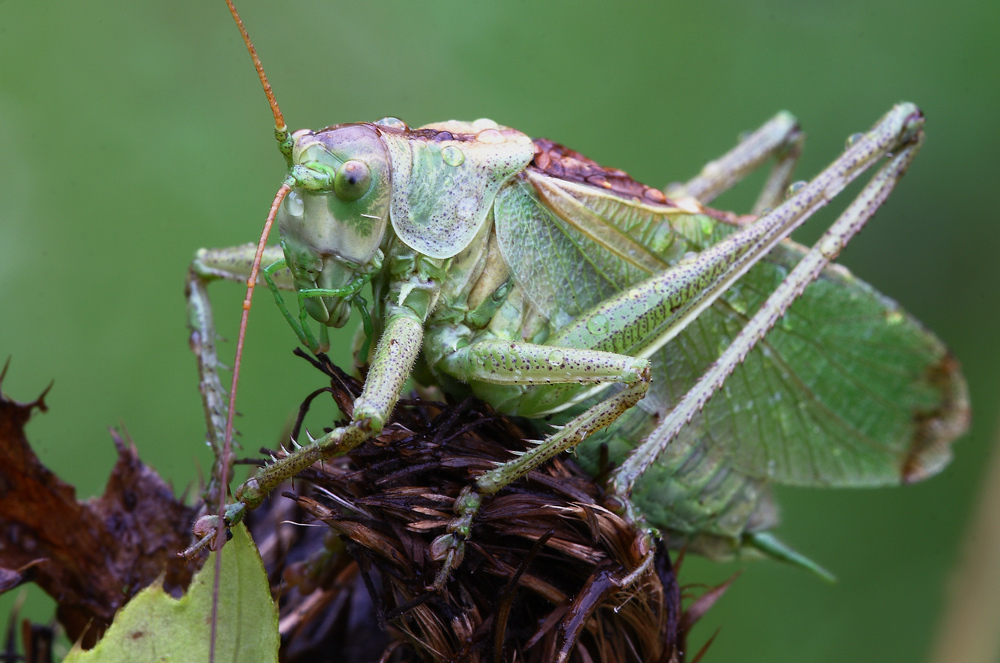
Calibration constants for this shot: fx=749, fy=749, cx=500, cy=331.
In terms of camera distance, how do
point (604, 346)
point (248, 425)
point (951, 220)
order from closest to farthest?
point (604, 346) → point (248, 425) → point (951, 220)

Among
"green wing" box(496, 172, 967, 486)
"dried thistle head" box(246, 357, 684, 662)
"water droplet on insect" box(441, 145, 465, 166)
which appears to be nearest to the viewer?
"dried thistle head" box(246, 357, 684, 662)

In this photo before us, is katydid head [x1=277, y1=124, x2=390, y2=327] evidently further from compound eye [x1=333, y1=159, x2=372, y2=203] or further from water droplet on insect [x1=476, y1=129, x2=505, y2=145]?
water droplet on insect [x1=476, y1=129, x2=505, y2=145]

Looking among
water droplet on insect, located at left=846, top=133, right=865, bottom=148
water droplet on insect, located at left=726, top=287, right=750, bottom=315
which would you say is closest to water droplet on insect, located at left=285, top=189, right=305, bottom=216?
water droplet on insect, located at left=726, top=287, right=750, bottom=315

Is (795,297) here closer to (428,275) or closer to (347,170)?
(428,275)

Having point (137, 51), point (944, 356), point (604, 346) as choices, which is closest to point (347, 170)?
point (604, 346)

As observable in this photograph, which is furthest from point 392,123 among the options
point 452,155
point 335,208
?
point 335,208

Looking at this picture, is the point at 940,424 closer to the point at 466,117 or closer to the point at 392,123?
the point at 392,123

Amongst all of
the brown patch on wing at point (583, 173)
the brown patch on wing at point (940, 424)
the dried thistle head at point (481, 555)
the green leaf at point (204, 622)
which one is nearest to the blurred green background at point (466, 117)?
the brown patch on wing at point (940, 424)

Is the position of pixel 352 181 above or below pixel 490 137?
below
